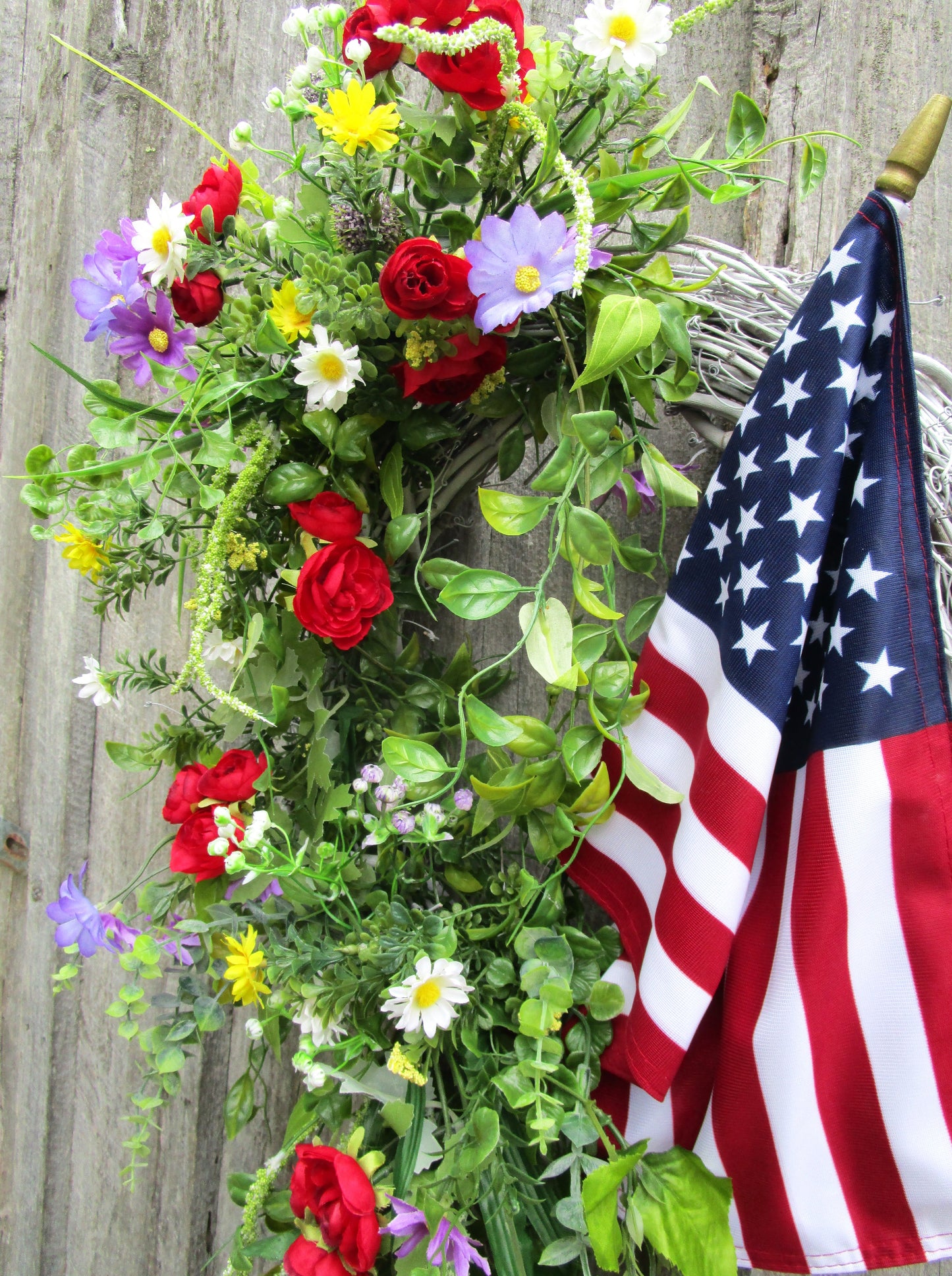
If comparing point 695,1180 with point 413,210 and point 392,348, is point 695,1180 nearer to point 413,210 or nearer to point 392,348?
point 392,348

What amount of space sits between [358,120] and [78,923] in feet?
2.38

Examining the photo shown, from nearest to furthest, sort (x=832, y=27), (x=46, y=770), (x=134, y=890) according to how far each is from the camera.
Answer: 1. (x=832, y=27)
2. (x=134, y=890)
3. (x=46, y=770)

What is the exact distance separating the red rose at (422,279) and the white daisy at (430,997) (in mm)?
497

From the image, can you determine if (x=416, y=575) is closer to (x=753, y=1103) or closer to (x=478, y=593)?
(x=478, y=593)

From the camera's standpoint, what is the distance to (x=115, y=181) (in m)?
1.25

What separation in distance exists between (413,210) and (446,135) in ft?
0.26

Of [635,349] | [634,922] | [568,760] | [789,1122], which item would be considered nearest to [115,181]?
[635,349]

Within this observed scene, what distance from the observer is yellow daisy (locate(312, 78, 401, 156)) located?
59 cm

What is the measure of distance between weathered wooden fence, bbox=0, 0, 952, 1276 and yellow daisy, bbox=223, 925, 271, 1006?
404 mm

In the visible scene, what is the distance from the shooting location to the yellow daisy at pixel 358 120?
1.95ft

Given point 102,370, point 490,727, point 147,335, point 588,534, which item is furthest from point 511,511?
point 102,370

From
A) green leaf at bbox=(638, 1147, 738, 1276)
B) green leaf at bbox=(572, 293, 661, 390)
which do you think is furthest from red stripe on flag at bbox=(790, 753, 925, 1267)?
green leaf at bbox=(572, 293, 661, 390)

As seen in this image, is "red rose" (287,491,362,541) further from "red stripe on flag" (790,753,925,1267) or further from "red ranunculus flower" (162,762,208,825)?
"red stripe on flag" (790,753,925,1267)

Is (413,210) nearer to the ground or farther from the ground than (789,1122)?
farther from the ground
